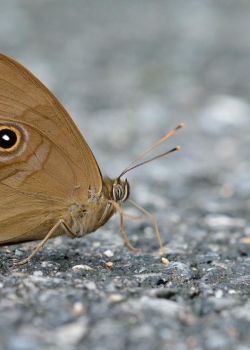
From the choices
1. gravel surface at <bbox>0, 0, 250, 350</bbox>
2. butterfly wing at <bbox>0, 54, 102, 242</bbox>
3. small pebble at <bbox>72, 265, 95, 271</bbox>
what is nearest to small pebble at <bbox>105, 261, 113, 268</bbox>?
gravel surface at <bbox>0, 0, 250, 350</bbox>

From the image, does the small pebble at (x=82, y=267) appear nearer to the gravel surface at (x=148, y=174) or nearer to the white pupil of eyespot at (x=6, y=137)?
the gravel surface at (x=148, y=174)

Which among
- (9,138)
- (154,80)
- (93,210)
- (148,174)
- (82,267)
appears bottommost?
(82,267)

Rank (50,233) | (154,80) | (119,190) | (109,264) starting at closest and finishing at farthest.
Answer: (50,233)
(109,264)
(119,190)
(154,80)

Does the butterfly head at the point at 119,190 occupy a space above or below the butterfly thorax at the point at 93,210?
above

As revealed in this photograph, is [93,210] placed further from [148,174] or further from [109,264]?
[148,174]

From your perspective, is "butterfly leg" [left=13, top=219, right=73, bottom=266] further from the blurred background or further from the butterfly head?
the blurred background

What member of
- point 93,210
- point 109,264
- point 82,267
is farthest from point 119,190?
point 82,267

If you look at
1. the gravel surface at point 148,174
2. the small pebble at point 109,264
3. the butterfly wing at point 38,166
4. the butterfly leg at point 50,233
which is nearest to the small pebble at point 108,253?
the gravel surface at point 148,174

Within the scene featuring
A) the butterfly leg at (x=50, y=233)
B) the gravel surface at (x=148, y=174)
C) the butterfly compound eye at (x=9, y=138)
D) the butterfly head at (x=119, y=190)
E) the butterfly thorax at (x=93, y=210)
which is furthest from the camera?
the butterfly head at (x=119, y=190)
